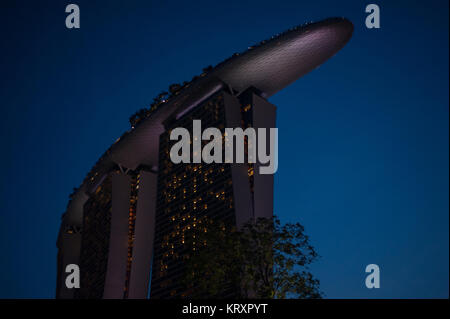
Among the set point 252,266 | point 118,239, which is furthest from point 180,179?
Answer: point 252,266

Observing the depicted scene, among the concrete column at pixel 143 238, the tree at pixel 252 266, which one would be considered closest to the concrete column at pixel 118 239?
the concrete column at pixel 143 238

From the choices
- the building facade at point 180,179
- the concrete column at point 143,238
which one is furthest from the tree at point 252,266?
the concrete column at point 143,238

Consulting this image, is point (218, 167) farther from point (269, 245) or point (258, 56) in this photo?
point (269, 245)

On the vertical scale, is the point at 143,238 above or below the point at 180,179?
below

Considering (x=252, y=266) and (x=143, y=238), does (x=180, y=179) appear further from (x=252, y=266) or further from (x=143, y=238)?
(x=252, y=266)

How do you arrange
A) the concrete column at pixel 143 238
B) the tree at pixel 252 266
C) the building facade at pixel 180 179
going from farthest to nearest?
1. the concrete column at pixel 143 238
2. the building facade at pixel 180 179
3. the tree at pixel 252 266

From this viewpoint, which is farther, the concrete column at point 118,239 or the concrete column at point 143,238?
the concrete column at point 143,238

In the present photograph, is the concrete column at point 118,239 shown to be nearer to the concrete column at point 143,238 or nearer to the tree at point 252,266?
the concrete column at point 143,238

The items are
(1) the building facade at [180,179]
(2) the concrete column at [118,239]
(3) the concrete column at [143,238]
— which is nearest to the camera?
(1) the building facade at [180,179]

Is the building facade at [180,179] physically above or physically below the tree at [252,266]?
above

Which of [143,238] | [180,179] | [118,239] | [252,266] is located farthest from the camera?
[143,238]

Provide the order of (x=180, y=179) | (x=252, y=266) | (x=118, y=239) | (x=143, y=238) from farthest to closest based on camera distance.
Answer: (x=143, y=238)
(x=118, y=239)
(x=180, y=179)
(x=252, y=266)

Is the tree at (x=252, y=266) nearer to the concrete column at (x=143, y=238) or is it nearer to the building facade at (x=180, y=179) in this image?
the building facade at (x=180, y=179)
